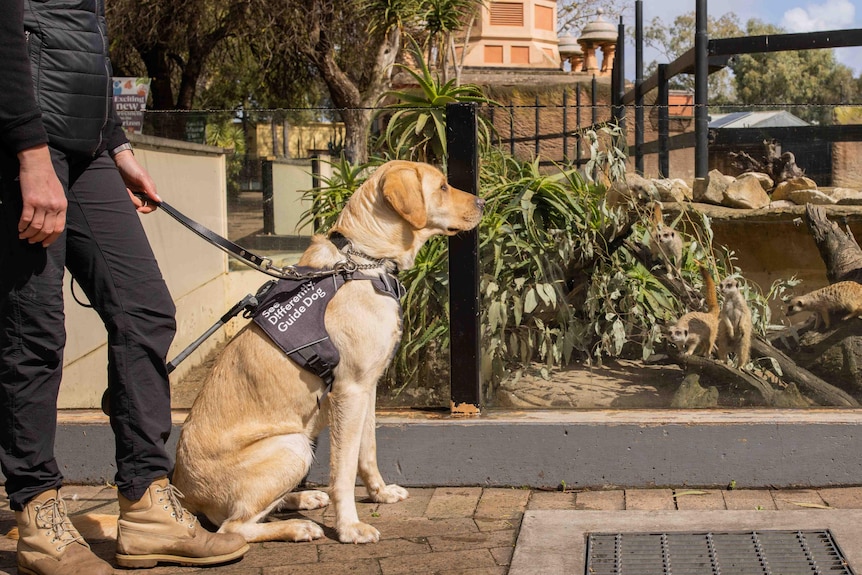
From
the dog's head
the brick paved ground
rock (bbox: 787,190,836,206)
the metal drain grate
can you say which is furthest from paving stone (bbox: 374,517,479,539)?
rock (bbox: 787,190,836,206)

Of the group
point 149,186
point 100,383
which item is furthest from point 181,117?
point 100,383

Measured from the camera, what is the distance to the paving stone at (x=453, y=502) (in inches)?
163

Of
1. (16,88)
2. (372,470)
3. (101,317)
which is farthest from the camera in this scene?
(372,470)

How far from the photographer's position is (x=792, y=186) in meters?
4.50

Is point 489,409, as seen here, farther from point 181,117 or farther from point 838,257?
point 181,117

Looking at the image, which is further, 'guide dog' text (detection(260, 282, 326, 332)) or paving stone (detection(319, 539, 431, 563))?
'guide dog' text (detection(260, 282, 326, 332))

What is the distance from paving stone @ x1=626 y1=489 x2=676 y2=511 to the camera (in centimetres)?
418

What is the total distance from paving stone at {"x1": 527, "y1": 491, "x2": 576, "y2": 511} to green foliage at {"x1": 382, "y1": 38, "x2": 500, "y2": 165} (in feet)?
5.39

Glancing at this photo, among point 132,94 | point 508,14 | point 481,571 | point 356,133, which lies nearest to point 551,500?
point 481,571

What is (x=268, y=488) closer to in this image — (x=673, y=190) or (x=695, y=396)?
(x=695, y=396)

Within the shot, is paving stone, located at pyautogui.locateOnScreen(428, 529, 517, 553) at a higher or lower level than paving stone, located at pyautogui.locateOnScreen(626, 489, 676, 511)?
lower

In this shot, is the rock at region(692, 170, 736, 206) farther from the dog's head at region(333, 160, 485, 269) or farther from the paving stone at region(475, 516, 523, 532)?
the paving stone at region(475, 516, 523, 532)

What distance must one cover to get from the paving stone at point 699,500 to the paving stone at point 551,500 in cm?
47

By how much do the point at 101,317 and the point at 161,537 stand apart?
827mm
